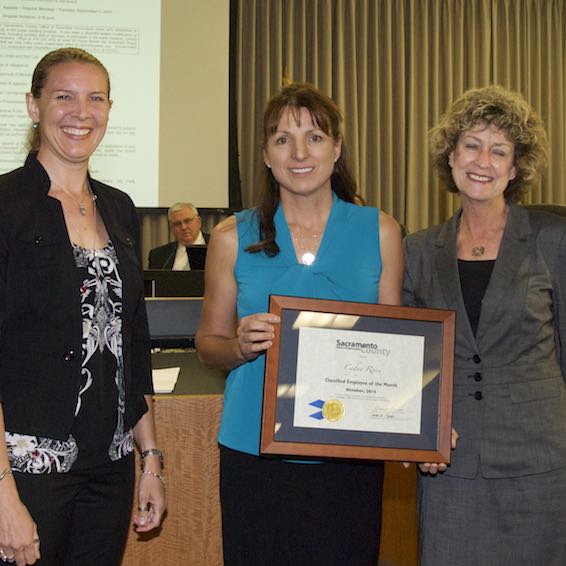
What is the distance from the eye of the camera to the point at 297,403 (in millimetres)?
1760

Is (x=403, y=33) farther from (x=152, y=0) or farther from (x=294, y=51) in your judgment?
(x=152, y=0)

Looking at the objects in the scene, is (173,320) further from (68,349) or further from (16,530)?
(16,530)

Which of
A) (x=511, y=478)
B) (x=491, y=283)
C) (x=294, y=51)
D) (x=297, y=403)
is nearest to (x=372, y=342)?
(x=297, y=403)

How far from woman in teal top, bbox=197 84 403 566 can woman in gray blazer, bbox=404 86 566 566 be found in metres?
0.20

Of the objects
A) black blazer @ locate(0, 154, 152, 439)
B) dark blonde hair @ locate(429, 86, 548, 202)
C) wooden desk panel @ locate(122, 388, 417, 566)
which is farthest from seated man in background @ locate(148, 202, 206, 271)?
black blazer @ locate(0, 154, 152, 439)

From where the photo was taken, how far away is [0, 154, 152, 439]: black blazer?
155cm

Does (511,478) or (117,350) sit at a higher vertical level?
(117,350)

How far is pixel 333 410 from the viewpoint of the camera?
1791 millimetres

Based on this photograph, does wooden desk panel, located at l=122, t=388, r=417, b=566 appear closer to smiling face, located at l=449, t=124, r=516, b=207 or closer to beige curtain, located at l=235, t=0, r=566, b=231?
smiling face, located at l=449, t=124, r=516, b=207

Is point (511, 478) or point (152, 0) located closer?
point (511, 478)

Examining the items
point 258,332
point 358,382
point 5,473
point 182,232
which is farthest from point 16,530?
point 182,232

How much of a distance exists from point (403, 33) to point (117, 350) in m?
6.06

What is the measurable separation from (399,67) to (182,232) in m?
2.63

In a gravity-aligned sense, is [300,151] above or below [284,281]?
above
